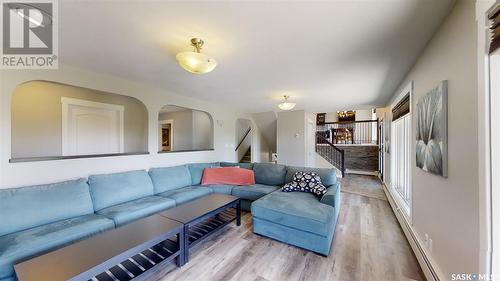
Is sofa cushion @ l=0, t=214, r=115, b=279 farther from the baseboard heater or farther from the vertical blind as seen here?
the vertical blind

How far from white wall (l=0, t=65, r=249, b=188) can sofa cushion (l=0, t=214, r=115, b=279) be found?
77 centimetres

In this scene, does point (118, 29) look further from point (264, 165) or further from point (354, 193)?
point (354, 193)

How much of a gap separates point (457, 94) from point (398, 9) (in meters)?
0.77

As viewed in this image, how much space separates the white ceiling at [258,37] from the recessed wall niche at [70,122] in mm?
1337

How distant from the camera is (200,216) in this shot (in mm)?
2248

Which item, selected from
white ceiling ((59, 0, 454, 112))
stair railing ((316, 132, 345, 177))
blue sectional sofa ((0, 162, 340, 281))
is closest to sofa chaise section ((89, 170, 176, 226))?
blue sectional sofa ((0, 162, 340, 281))

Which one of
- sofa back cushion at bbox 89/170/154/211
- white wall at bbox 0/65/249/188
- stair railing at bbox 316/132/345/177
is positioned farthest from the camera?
stair railing at bbox 316/132/345/177

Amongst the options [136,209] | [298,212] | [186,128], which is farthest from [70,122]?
[298,212]

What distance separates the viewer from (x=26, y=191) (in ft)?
6.68

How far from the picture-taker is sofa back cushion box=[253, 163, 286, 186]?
3820mm

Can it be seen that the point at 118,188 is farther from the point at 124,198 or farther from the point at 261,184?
the point at 261,184

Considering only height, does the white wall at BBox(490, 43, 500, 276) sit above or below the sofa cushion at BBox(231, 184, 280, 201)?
above

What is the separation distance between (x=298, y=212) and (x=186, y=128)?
464 centimetres

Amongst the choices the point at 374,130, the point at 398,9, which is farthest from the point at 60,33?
the point at 374,130
